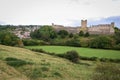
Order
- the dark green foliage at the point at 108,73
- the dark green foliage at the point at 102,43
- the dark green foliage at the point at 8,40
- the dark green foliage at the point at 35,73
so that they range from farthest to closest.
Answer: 1. the dark green foliage at the point at 102,43
2. the dark green foliage at the point at 8,40
3. the dark green foliage at the point at 35,73
4. the dark green foliage at the point at 108,73

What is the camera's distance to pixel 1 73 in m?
22.1

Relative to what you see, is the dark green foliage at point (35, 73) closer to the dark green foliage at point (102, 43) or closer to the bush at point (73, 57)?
the bush at point (73, 57)

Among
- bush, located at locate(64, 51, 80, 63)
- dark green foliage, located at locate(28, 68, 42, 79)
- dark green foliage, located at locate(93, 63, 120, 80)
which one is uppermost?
dark green foliage, located at locate(93, 63, 120, 80)

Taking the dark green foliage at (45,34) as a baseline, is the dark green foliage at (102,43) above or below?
below

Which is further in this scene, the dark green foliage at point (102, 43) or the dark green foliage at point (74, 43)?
the dark green foliage at point (74, 43)

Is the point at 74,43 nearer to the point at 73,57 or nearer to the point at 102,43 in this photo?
the point at 102,43

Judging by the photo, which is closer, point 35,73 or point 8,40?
point 35,73

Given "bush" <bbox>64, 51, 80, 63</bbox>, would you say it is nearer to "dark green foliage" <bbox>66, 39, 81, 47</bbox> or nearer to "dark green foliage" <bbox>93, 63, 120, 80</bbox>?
"dark green foliage" <bbox>93, 63, 120, 80</bbox>

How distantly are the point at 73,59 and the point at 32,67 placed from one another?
2365cm

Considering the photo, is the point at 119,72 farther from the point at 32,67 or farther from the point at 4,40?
the point at 4,40

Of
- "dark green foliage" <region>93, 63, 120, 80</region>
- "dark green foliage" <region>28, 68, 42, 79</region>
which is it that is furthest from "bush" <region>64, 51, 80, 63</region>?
"dark green foliage" <region>93, 63, 120, 80</region>

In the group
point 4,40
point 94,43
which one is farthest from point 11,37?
point 94,43

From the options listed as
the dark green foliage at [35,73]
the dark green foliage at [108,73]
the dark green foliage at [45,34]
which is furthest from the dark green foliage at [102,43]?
the dark green foliage at [108,73]

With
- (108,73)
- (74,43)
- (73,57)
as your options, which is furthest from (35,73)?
(74,43)
